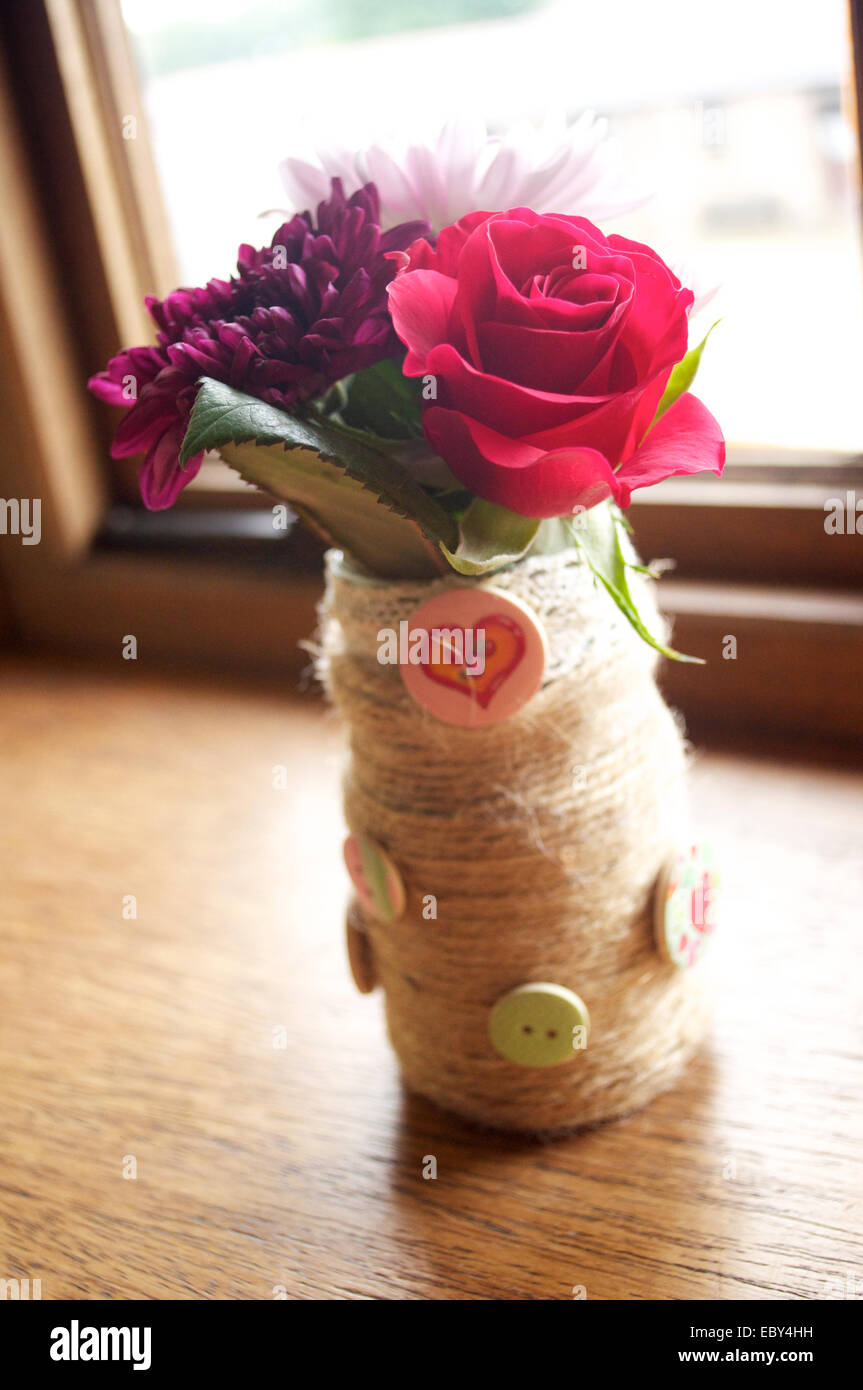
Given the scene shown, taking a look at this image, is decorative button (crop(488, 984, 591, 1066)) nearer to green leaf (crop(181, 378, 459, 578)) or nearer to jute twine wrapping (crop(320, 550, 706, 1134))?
jute twine wrapping (crop(320, 550, 706, 1134))

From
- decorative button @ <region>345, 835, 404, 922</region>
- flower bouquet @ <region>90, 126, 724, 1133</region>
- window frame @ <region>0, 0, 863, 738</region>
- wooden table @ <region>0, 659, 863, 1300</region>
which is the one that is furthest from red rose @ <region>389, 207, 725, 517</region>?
window frame @ <region>0, 0, 863, 738</region>

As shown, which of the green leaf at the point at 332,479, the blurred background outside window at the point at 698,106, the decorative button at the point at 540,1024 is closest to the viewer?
the green leaf at the point at 332,479

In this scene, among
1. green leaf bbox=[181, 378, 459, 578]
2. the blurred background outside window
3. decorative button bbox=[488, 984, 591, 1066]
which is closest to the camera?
green leaf bbox=[181, 378, 459, 578]

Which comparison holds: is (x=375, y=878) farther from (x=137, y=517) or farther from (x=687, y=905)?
(x=137, y=517)

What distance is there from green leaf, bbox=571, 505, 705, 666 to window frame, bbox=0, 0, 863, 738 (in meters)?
0.40

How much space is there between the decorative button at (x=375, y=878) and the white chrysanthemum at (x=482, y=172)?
0.85 ft

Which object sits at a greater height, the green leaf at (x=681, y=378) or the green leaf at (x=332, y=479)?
the green leaf at (x=681, y=378)

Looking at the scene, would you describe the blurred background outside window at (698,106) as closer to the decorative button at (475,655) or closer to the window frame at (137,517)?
the window frame at (137,517)

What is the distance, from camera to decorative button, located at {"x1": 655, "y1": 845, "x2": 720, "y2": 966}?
51cm

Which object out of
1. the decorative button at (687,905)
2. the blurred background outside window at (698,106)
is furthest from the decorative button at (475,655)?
the blurred background outside window at (698,106)

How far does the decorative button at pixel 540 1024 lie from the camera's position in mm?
491

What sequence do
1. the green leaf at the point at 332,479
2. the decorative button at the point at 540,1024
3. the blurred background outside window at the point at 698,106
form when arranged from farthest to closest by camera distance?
the blurred background outside window at the point at 698,106 < the decorative button at the point at 540,1024 < the green leaf at the point at 332,479

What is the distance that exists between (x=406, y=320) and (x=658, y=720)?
0.71 feet
